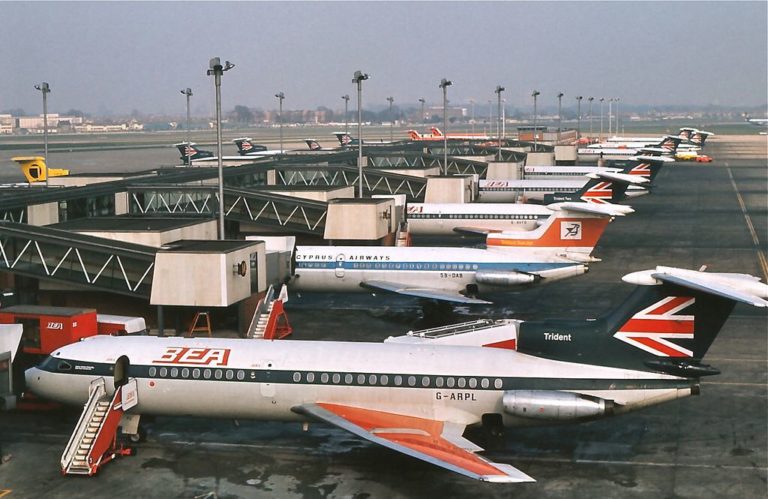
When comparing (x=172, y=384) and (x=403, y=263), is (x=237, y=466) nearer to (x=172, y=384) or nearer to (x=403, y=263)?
(x=172, y=384)

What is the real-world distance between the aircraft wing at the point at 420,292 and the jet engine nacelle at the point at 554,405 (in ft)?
59.4

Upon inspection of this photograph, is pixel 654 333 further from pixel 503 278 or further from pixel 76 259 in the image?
pixel 76 259

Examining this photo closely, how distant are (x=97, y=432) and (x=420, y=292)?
2146 centimetres

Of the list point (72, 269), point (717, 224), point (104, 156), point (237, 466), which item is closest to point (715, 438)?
point (237, 466)

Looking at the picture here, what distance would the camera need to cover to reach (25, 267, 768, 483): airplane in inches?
938

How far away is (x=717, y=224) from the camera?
7881 cm

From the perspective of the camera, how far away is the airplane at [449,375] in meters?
23.8

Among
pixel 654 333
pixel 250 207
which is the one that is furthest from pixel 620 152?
pixel 654 333

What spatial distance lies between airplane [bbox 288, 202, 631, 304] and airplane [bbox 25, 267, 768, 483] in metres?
17.5

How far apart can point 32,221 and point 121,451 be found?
24.4 metres

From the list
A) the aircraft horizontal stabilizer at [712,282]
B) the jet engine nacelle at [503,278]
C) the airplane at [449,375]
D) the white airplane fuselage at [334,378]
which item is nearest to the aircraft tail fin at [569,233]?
the jet engine nacelle at [503,278]

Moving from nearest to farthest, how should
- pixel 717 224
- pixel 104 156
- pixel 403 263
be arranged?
1. pixel 403 263
2. pixel 717 224
3. pixel 104 156

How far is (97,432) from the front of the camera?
81.2 ft

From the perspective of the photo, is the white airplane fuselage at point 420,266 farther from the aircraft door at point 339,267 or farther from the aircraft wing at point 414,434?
the aircraft wing at point 414,434
